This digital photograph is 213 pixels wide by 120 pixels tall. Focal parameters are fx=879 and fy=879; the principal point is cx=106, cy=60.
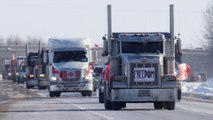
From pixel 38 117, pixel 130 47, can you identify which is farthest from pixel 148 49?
pixel 38 117

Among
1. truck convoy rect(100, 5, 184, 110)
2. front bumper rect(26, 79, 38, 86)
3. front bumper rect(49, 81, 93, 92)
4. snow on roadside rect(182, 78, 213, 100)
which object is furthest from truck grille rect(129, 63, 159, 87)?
front bumper rect(26, 79, 38, 86)

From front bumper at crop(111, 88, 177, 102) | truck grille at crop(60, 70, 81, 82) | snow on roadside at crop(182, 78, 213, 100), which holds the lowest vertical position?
snow on roadside at crop(182, 78, 213, 100)

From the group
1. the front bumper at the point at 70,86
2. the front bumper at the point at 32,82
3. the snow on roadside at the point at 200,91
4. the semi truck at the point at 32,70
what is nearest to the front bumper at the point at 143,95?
the snow on roadside at the point at 200,91

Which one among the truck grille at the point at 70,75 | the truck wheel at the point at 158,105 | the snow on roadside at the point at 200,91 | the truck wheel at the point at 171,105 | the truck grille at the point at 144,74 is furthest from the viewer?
the snow on roadside at the point at 200,91

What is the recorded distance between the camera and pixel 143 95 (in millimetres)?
32906

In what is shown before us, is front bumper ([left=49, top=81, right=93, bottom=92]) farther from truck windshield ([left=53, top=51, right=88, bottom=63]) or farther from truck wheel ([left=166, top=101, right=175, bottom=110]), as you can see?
truck wheel ([left=166, top=101, right=175, bottom=110])

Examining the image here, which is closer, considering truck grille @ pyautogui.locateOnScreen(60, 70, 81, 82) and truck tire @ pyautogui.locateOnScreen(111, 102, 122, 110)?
truck tire @ pyautogui.locateOnScreen(111, 102, 122, 110)

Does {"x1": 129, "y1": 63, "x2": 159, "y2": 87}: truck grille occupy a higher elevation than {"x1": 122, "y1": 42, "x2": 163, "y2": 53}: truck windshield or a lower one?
lower

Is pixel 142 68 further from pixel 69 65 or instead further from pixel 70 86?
pixel 70 86

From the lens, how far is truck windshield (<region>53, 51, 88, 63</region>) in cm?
4953

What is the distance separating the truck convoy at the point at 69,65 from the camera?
49.4 metres

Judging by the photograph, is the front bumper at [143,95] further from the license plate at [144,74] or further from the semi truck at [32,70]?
the semi truck at [32,70]

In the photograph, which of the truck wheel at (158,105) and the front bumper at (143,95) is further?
the truck wheel at (158,105)

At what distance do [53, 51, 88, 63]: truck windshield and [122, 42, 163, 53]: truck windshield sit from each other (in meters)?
15.9
